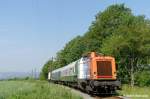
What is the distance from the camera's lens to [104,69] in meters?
35.5

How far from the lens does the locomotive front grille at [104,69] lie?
35219 mm

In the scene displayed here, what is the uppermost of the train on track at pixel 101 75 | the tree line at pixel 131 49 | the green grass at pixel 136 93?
the tree line at pixel 131 49

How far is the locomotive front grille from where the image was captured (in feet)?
116

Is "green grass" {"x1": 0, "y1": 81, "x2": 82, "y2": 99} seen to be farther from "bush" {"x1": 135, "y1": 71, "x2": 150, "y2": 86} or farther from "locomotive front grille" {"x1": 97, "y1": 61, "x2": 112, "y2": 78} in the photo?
"bush" {"x1": 135, "y1": 71, "x2": 150, "y2": 86}

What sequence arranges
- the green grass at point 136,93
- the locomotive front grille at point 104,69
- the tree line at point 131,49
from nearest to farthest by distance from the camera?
the green grass at point 136,93
the locomotive front grille at point 104,69
the tree line at point 131,49

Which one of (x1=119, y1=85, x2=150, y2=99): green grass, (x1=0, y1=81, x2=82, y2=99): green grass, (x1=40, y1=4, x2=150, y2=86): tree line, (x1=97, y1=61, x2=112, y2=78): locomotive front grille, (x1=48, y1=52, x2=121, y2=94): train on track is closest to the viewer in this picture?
(x1=0, y1=81, x2=82, y2=99): green grass

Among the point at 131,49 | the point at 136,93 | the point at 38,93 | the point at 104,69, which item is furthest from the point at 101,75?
the point at 131,49

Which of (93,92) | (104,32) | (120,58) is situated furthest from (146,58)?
(104,32)

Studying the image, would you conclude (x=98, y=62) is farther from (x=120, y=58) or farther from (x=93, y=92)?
(x=120, y=58)

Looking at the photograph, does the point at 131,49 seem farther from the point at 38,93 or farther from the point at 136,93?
the point at 38,93

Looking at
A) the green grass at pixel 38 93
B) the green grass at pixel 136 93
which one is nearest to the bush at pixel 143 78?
the green grass at pixel 136 93

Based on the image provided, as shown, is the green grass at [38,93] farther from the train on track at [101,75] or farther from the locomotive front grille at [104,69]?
the locomotive front grille at [104,69]

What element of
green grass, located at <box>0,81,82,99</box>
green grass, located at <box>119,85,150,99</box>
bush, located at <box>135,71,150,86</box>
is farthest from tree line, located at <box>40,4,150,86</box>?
green grass, located at <box>0,81,82,99</box>

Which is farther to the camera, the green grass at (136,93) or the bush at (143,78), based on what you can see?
the bush at (143,78)
